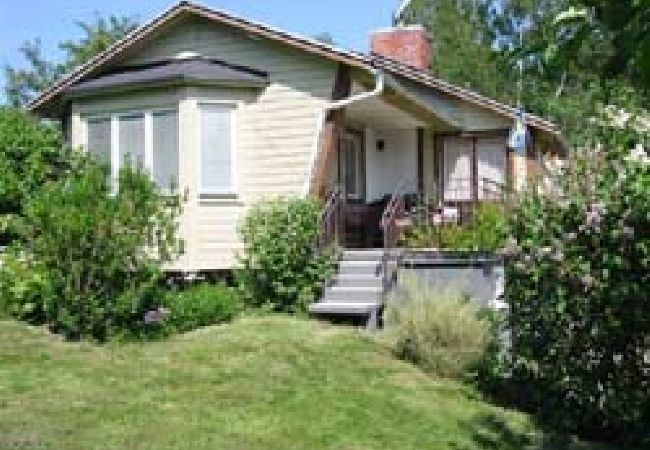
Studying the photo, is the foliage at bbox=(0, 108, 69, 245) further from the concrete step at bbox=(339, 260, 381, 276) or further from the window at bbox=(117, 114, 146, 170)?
the concrete step at bbox=(339, 260, 381, 276)

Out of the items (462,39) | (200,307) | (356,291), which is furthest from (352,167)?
(462,39)

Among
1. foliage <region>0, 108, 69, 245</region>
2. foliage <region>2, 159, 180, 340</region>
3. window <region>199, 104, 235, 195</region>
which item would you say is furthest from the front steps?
foliage <region>0, 108, 69, 245</region>

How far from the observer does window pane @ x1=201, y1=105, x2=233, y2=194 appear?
18.9m

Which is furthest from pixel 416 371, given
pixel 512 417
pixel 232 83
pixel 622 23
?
pixel 622 23

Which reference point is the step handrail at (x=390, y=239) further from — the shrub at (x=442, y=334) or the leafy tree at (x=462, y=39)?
the leafy tree at (x=462, y=39)

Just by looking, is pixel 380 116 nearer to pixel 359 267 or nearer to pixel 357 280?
pixel 359 267

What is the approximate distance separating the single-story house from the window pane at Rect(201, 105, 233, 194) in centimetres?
2

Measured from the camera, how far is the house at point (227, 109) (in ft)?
61.3

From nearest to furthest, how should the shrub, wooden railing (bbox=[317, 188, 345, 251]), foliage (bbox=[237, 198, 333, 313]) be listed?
1. the shrub
2. foliage (bbox=[237, 198, 333, 313])
3. wooden railing (bbox=[317, 188, 345, 251])

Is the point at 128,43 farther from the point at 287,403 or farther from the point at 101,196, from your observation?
the point at 287,403

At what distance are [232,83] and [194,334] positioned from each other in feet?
20.8

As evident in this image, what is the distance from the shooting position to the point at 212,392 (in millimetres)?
10711

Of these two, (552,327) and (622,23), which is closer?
(622,23)

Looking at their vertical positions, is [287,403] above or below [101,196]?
below
